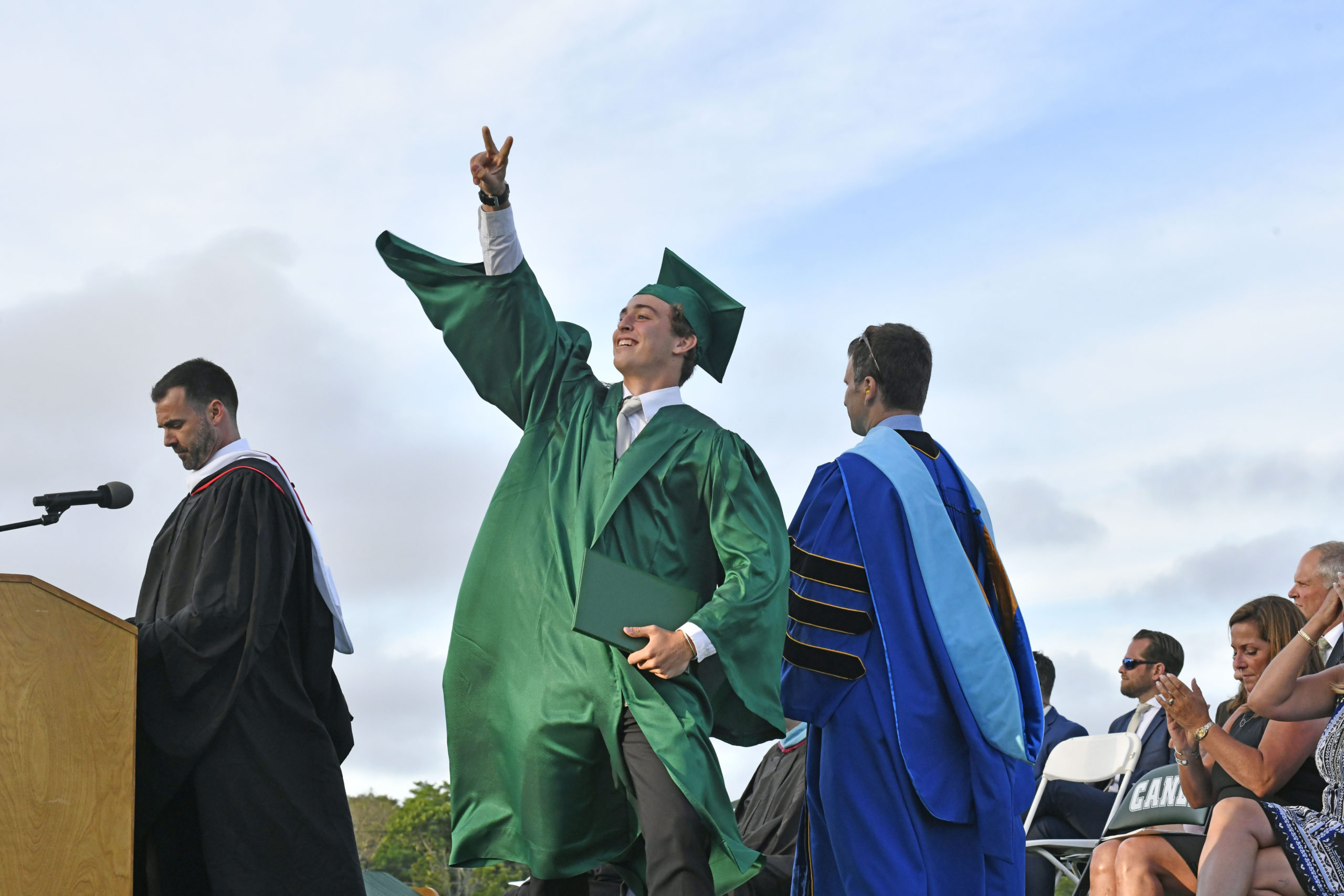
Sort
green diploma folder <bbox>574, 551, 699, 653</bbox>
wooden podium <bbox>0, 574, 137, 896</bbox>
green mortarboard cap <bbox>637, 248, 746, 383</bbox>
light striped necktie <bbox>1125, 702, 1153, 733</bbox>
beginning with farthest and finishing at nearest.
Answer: light striped necktie <bbox>1125, 702, 1153, 733</bbox>, green mortarboard cap <bbox>637, 248, 746, 383</bbox>, wooden podium <bbox>0, 574, 137, 896</bbox>, green diploma folder <bbox>574, 551, 699, 653</bbox>

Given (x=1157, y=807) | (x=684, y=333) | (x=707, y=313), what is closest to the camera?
(x=684, y=333)

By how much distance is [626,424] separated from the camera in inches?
146

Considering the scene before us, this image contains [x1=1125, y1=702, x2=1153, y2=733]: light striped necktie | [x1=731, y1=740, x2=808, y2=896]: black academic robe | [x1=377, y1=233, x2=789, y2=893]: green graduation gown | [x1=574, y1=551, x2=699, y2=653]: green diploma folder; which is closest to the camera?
[x1=574, y1=551, x2=699, y2=653]: green diploma folder

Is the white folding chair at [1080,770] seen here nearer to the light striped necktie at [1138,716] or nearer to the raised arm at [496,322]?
the light striped necktie at [1138,716]

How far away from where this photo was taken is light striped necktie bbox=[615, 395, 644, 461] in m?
3.66

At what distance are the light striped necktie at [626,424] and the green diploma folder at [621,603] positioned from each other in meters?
0.45

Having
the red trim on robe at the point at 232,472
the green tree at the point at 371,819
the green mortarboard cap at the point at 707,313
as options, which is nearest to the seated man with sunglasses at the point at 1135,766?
the green mortarboard cap at the point at 707,313

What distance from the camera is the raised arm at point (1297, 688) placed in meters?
4.39

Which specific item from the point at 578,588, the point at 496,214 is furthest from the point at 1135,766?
the point at 496,214

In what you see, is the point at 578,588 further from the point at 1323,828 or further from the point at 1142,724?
the point at 1142,724

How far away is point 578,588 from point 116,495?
1.65m

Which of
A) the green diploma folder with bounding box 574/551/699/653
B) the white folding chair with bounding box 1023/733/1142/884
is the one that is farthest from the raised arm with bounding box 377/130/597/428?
the white folding chair with bounding box 1023/733/1142/884

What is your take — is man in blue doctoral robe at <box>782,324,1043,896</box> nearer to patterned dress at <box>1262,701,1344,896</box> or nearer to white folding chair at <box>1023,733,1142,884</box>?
patterned dress at <box>1262,701,1344,896</box>

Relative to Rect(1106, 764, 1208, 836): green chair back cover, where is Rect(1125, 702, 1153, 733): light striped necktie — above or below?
above
